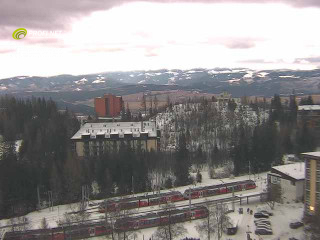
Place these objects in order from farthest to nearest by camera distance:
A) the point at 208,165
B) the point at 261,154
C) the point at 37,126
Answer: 1. the point at 37,126
2. the point at 208,165
3. the point at 261,154

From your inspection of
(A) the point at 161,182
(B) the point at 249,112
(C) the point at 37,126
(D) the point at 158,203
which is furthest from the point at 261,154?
(C) the point at 37,126

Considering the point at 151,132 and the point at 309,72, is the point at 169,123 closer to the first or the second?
the point at 151,132

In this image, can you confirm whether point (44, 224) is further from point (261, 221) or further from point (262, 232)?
point (261, 221)

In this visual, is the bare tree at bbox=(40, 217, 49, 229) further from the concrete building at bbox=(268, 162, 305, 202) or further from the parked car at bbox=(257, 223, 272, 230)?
the concrete building at bbox=(268, 162, 305, 202)

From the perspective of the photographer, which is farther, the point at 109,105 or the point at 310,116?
the point at 109,105

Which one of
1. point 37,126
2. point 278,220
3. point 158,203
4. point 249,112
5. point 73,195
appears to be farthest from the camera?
point 249,112

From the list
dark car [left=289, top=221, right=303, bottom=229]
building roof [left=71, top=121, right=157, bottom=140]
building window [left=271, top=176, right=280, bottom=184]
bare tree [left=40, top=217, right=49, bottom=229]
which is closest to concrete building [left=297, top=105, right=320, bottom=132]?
building window [left=271, top=176, right=280, bottom=184]

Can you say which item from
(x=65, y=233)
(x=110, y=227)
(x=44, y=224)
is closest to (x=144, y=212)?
(x=110, y=227)
